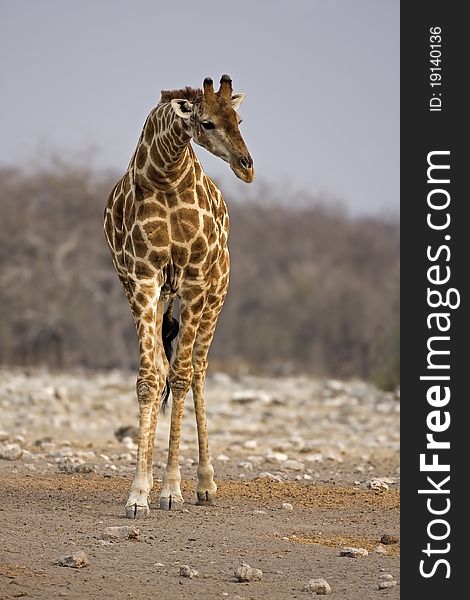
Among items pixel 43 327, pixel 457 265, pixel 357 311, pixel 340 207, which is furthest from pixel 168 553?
pixel 340 207

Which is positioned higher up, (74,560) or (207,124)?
(207,124)

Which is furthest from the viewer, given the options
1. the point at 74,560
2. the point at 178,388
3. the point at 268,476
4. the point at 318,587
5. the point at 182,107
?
the point at 268,476

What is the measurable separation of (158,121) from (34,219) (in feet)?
100

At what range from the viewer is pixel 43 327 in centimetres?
3400

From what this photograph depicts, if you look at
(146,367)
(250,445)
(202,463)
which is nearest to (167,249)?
(146,367)

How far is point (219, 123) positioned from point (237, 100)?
38cm

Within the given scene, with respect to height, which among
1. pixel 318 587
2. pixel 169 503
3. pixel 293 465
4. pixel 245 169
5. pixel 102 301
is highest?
pixel 102 301

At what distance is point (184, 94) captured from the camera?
26.0ft

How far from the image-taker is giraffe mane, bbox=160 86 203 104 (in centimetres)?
778

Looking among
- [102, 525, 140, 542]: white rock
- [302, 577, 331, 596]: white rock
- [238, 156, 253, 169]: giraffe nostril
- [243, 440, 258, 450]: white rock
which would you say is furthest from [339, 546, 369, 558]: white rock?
[243, 440, 258, 450]: white rock

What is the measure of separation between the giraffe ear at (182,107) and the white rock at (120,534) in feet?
8.07

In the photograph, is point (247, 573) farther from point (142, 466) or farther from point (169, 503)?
point (169, 503)

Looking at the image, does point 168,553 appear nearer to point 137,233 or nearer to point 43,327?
point 137,233

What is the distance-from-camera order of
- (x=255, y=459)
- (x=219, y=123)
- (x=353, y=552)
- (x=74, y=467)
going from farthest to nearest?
(x=255, y=459), (x=74, y=467), (x=219, y=123), (x=353, y=552)
